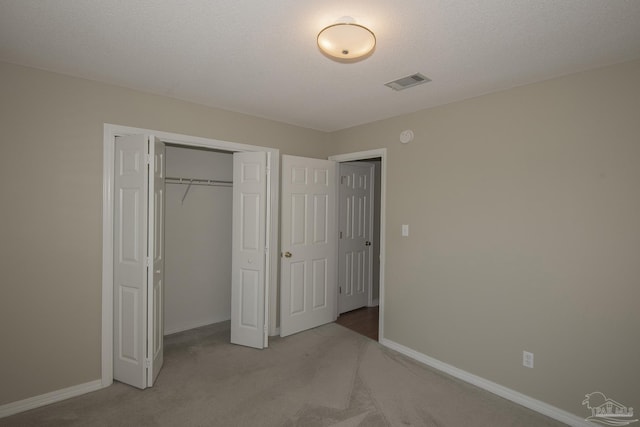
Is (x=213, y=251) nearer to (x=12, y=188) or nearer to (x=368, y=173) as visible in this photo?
(x=12, y=188)

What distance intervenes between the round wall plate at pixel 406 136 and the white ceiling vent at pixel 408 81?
0.73 metres

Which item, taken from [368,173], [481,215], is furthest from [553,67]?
[368,173]

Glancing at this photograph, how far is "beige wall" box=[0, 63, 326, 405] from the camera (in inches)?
90.2

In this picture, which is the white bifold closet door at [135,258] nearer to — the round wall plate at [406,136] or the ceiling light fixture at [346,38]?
the ceiling light fixture at [346,38]

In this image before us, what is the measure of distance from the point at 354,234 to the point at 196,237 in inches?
85.3

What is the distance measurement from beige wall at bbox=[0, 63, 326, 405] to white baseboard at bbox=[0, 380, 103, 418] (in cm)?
4

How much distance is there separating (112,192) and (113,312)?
3.31ft

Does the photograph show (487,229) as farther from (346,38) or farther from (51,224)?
(51,224)

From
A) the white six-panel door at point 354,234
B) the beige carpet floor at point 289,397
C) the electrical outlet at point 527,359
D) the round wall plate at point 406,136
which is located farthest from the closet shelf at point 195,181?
the electrical outlet at point 527,359

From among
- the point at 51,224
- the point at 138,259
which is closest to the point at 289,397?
the point at 138,259

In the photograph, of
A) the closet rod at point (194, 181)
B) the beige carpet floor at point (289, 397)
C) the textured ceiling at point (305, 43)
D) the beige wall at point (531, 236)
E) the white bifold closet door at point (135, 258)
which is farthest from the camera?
the closet rod at point (194, 181)

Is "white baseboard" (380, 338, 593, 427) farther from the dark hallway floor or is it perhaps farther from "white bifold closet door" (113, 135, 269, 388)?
"white bifold closet door" (113, 135, 269, 388)

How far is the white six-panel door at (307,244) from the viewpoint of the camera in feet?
12.2

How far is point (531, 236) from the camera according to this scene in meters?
2.51
